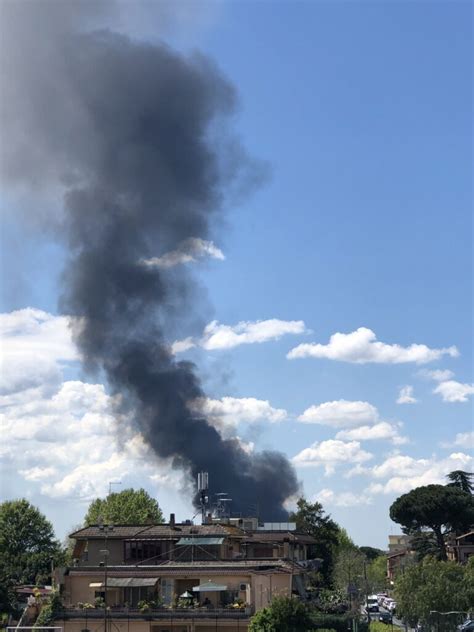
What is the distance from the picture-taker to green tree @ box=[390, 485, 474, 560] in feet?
443

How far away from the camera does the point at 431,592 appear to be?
67.8 meters

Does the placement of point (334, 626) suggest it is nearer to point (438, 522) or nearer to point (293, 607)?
point (293, 607)

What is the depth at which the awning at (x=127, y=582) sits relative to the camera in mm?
82312

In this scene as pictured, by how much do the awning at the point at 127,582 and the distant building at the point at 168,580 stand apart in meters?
0.09

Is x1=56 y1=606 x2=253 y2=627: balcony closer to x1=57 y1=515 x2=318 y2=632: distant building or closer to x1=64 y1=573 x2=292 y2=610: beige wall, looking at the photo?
x1=57 y1=515 x2=318 y2=632: distant building

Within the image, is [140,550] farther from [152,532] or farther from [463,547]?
[463,547]

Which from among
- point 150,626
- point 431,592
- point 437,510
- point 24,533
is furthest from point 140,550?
point 24,533

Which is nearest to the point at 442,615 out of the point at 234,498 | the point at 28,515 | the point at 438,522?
the point at 438,522

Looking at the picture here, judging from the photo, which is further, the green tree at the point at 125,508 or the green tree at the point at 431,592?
the green tree at the point at 125,508

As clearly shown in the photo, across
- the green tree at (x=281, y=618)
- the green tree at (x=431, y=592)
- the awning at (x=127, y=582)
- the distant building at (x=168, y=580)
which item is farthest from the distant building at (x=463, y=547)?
the green tree at (x=281, y=618)

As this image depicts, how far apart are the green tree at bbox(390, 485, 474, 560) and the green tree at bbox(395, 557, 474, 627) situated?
194ft

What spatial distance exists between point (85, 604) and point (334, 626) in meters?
21.6

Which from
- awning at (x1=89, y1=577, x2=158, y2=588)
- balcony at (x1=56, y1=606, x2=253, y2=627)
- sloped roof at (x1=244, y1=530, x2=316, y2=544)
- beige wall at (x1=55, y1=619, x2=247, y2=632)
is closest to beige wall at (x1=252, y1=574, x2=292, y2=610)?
balcony at (x1=56, y1=606, x2=253, y2=627)

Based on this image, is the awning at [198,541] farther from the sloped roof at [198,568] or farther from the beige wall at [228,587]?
the beige wall at [228,587]
